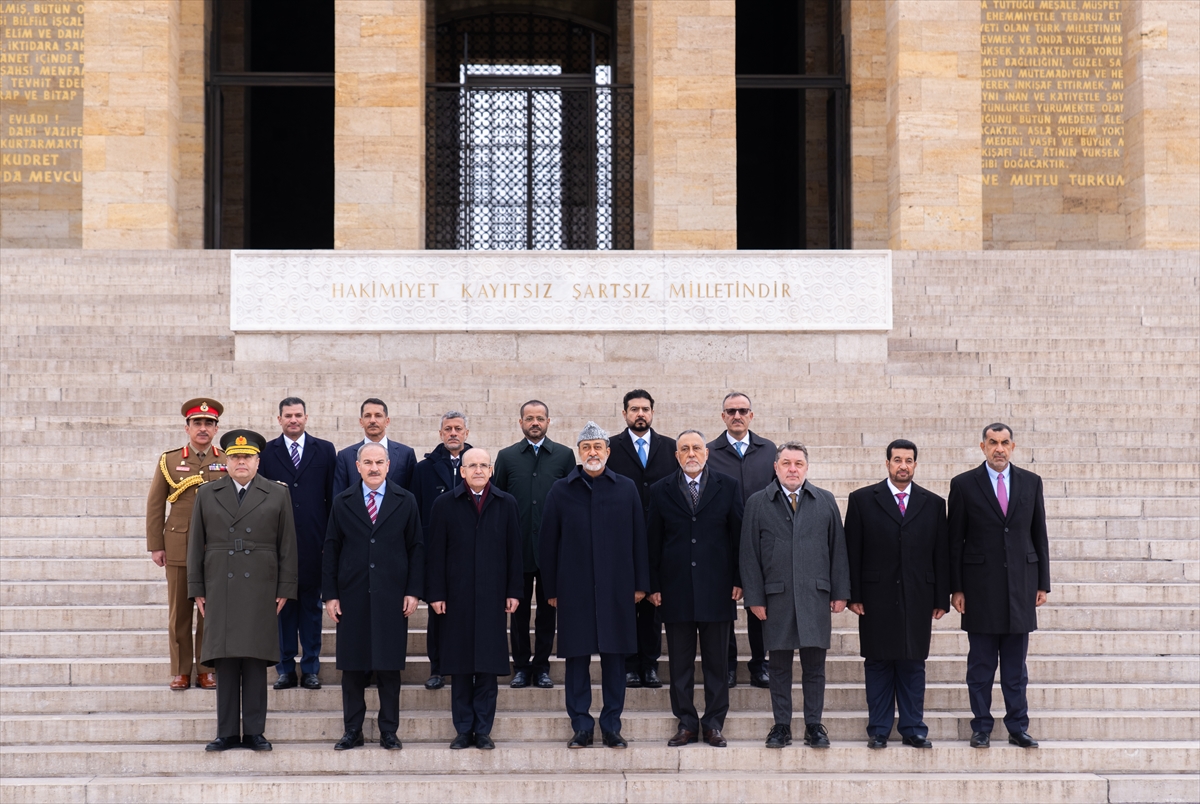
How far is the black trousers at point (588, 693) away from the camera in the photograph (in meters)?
7.32

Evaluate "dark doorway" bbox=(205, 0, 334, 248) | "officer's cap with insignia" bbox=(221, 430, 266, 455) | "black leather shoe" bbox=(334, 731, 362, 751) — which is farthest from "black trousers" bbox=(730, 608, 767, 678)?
"dark doorway" bbox=(205, 0, 334, 248)

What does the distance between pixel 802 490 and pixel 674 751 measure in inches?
59.8

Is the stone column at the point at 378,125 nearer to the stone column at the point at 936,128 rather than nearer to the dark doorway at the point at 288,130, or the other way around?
the stone column at the point at 936,128

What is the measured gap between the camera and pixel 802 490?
296 inches

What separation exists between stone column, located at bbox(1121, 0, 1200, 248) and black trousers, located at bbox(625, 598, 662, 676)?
12.4 m

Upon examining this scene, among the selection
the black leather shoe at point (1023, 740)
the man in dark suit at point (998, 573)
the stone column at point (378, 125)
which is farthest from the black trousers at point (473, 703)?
the stone column at point (378, 125)

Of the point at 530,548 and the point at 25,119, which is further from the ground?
the point at 25,119

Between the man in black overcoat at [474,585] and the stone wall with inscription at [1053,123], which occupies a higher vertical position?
the stone wall with inscription at [1053,123]

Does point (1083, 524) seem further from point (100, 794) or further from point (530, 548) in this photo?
point (100, 794)

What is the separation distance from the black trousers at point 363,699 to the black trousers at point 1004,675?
3.00 metres

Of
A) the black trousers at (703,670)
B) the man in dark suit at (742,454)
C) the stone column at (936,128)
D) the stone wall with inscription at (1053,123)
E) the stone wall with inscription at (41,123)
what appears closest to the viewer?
the black trousers at (703,670)

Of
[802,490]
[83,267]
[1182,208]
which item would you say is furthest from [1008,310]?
[83,267]

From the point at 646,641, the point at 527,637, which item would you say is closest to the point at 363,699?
the point at 527,637

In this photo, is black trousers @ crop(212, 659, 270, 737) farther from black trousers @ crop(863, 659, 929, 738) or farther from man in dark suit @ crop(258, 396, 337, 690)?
black trousers @ crop(863, 659, 929, 738)
